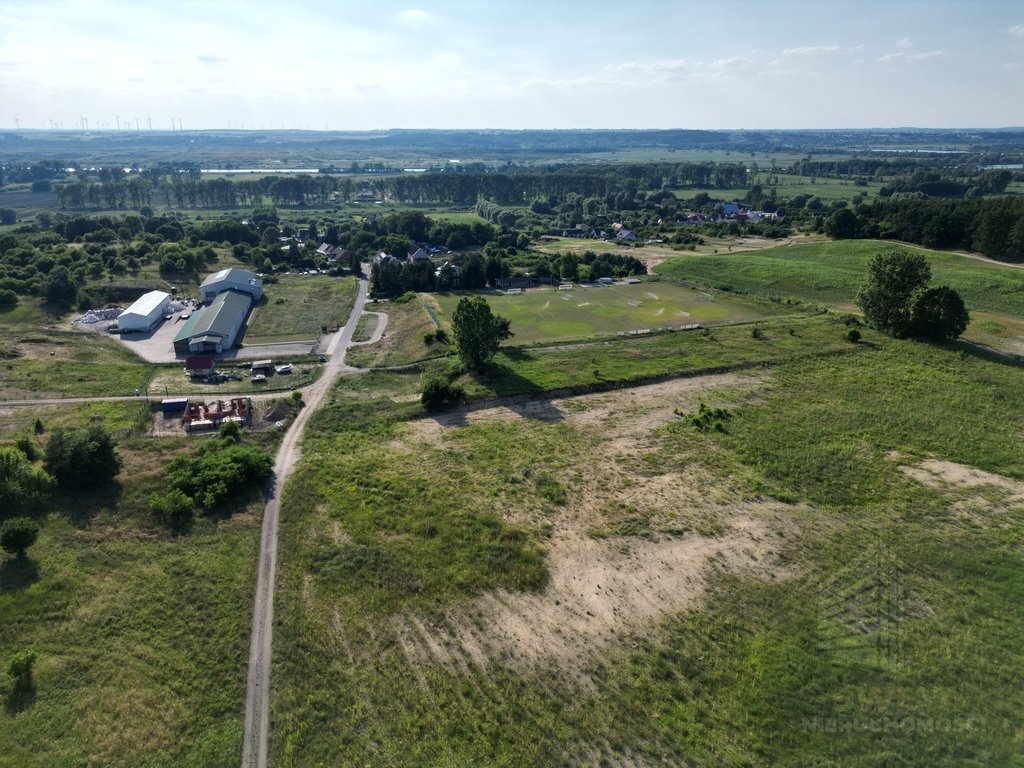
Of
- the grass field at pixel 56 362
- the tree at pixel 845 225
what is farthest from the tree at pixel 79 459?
the tree at pixel 845 225

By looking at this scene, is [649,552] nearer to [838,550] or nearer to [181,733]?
[838,550]

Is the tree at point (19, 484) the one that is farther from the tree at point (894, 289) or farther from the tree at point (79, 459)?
the tree at point (894, 289)

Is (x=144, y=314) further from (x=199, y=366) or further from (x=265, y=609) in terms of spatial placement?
(x=265, y=609)

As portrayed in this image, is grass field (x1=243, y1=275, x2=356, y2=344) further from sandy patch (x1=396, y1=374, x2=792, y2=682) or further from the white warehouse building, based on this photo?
sandy patch (x1=396, y1=374, x2=792, y2=682)

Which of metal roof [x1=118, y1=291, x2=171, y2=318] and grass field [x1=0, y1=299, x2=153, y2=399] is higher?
metal roof [x1=118, y1=291, x2=171, y2=318]

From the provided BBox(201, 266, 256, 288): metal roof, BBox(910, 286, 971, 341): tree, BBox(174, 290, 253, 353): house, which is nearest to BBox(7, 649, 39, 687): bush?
BBox(174, 290, 253, 353): house

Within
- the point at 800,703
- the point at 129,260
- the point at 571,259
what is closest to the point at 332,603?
the point at 800,703

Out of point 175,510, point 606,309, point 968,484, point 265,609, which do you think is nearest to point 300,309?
point 606,309
